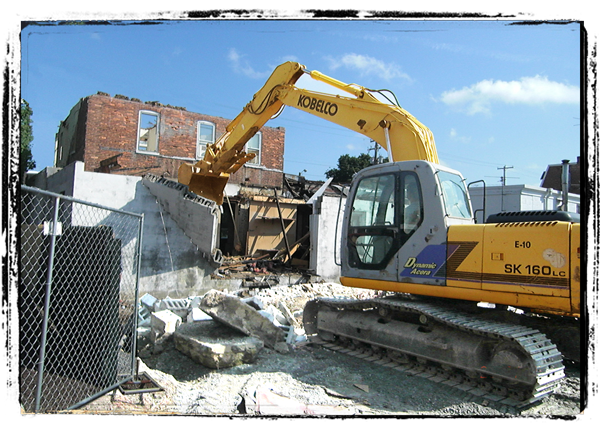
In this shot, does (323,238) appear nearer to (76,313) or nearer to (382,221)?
(382,221)

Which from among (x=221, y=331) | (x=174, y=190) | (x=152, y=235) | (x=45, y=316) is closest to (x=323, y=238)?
(x=174, y=190)

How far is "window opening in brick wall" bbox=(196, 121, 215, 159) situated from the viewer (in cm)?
1780

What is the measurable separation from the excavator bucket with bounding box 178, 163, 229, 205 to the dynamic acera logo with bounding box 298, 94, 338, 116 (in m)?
3.89

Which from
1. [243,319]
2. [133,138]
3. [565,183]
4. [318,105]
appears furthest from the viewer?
[133,138]

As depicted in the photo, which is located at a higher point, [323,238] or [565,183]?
[565,183]

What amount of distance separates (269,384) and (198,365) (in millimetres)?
1312

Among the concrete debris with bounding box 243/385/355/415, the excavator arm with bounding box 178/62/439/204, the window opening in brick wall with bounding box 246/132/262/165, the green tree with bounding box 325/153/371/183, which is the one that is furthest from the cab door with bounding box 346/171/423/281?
the green tree with bounding box 325/153/371/183

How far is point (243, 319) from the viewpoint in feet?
21.4

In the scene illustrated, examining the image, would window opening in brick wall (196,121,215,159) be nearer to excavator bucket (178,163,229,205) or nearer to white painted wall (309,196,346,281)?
excavator bucket (178,163,229,205)

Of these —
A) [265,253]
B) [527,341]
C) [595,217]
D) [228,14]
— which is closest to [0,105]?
[228,14]

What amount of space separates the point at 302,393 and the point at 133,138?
46.2ft

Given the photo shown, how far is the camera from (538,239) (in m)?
4.68

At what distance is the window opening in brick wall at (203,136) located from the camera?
17797mm

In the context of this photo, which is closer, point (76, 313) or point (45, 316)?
point (45, 316)
